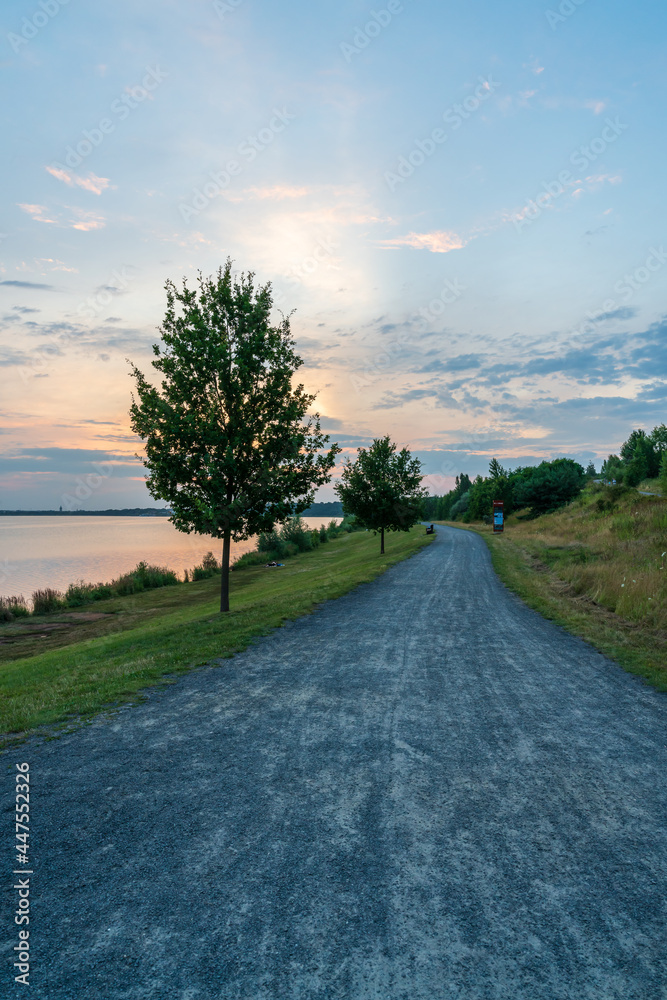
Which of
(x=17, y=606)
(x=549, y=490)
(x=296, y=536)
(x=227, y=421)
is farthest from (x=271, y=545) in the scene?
(x=549, y=490)

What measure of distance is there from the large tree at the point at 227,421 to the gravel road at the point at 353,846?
7.46 meters

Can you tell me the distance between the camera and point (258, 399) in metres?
14.8

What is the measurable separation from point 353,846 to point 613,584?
13.8 m

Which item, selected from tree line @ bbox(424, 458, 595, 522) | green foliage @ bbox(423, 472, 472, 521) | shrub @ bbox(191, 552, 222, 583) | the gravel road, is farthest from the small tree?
green foliage @ bbox(423, 472, 472, 521)

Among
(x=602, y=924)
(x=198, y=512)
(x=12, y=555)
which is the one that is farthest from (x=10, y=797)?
(x=12, y=555)

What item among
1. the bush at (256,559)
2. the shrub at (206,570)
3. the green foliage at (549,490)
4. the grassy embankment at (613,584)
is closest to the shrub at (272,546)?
the bush at (256,559)

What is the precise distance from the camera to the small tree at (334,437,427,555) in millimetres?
32594

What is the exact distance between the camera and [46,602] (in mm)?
27953

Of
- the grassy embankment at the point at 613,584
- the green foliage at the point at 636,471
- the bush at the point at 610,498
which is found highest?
the green foliage at the point at 636,471

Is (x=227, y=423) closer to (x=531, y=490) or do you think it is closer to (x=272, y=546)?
(x=272, y=546)

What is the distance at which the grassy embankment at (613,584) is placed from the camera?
10172 mm

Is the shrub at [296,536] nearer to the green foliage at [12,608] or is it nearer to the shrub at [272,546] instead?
the shrub at [272,546]

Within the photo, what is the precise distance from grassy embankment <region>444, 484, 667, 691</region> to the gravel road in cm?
304

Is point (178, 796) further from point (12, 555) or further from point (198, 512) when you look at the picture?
point (12, 555)
